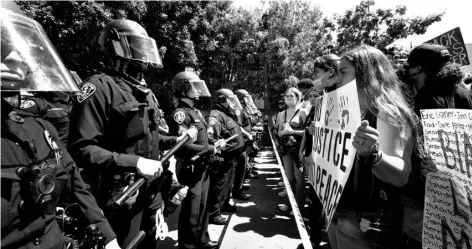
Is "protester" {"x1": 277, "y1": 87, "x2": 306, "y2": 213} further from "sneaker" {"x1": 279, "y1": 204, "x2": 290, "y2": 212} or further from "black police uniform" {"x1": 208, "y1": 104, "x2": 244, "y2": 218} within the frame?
"black police uniform" {"x1": 208, "y1": 104, "x2": 244, "y2": 218}

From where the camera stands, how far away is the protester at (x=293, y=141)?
473 cm

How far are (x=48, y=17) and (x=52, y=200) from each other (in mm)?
15507

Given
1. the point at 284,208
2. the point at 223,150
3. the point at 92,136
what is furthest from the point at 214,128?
the point at 92,136

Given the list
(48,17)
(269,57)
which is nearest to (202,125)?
(48,17)

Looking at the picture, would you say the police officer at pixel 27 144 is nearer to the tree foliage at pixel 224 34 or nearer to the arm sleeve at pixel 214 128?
the arm sleeve at pixel 214 128

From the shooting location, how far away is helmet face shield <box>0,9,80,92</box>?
117 cm

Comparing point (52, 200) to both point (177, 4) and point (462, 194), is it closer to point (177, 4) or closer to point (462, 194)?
point (462, 194)

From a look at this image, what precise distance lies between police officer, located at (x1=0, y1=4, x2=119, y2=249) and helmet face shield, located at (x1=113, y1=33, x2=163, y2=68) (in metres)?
0.93

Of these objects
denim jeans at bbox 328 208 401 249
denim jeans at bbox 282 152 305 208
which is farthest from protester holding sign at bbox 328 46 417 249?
denim jeans at bbox 282 152 305 208

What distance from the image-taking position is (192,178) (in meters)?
3.50

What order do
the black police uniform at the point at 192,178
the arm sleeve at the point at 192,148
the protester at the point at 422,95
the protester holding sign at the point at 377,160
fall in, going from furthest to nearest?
the arm sleeve at the point at 192,148 < the black police uniform at the point at 192,178 < the protester at the point at 422,95 < the protester holding sign at the point at 377,160

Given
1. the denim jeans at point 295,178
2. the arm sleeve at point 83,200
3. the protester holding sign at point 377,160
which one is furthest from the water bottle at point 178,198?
the denim jeans at point 295,178

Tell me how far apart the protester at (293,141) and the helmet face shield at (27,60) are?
12.6 ft

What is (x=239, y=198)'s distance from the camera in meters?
6.49
